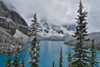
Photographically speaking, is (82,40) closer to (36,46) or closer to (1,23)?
(36,46)

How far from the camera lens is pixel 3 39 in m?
89.9

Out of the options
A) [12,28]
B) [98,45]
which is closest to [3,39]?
[12,28]

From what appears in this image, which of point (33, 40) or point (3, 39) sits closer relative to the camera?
point (33, 40)

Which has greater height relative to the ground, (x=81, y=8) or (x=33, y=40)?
(x=81, y=8)

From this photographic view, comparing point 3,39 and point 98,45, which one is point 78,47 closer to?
point 3,39

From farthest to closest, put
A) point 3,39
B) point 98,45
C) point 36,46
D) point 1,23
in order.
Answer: point 1,23
point 98,45
point 3,39
point 36,46

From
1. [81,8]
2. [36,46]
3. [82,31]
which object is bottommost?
[36,46]

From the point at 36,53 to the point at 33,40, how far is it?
2.10 metres

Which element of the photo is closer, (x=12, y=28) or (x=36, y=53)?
(x=36, y=53)

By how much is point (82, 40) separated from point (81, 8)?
439 cm

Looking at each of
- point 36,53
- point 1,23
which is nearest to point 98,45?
point 36,53

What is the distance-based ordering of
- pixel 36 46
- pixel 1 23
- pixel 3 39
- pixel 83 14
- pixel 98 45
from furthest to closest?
1. pixel 1 23
2. pixel 98 45
3. pixel 3 39
4. pixel 36 46
5. pixel 83 14

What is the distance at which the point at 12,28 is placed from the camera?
170500 millimetres

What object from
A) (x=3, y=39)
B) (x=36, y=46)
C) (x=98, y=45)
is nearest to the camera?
(x=36, y=46)
